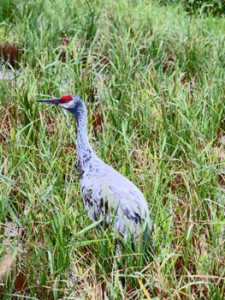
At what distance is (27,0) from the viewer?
5.93 metres

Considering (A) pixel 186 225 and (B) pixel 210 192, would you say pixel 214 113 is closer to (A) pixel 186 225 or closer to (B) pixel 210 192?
(B) pixel 210 192

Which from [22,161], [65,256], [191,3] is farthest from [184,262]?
[191,3]

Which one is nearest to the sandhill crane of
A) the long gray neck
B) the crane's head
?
the long gray neck

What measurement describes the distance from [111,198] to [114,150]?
0.83m

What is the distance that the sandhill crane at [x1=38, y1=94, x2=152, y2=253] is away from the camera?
2.77m

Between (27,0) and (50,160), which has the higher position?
(27,0)

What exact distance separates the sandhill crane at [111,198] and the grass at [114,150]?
80 mm

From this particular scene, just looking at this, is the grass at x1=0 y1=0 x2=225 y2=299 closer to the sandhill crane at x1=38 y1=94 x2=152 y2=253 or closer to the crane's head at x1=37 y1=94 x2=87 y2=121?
the sandhill crane at x1=38 y1=94 x2=152 y2=253

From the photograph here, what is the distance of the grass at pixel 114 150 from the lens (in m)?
2.67

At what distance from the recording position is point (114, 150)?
146 inches

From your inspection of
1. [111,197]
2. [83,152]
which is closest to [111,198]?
[111,197]

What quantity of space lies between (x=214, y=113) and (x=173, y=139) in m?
0.44

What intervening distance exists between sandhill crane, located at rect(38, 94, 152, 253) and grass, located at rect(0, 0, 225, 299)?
0.26 ft

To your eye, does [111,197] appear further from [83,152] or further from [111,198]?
[83,152]
